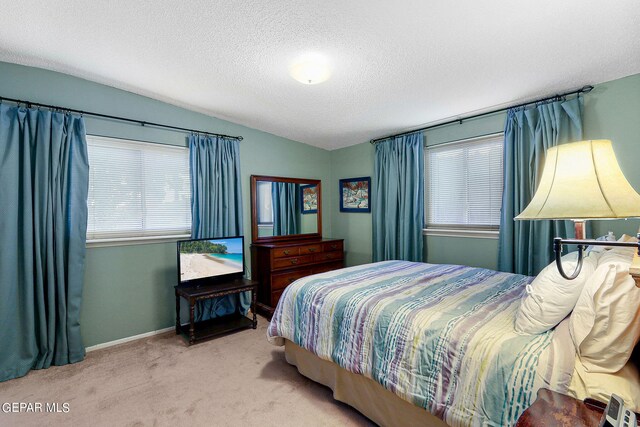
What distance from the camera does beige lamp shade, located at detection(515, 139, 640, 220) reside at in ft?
3.10

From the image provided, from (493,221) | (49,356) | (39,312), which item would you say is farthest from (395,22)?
(49,356)

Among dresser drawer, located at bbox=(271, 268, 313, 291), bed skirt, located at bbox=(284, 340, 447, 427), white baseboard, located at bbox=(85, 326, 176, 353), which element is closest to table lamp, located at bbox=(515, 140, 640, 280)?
bed skirt, located at bbox=(284, 340, 447, 427)

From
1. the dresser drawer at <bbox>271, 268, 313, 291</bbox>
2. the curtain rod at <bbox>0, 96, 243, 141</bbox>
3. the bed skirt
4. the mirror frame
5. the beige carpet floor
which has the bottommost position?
the beige carpet floor

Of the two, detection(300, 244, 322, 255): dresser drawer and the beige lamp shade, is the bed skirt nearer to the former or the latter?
the beige lamp shade

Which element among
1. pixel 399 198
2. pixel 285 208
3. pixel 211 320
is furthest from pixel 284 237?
pixel 399 198

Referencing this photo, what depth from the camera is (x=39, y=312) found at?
2.54 meters

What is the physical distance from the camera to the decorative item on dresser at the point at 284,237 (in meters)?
3.71

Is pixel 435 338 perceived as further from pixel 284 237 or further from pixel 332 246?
pixel 284 237

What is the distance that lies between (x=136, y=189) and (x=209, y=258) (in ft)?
3.44

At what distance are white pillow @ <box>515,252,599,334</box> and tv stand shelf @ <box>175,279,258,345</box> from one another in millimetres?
2535

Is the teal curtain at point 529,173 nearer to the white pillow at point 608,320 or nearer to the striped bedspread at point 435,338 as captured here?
the striped bedspread at point 435,338

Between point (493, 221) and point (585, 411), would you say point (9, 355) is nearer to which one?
point (585, 411)

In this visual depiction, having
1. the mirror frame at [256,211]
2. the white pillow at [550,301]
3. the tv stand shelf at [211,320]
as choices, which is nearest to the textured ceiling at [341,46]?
the mirror frame at [256,211]

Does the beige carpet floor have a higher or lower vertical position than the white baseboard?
lower
